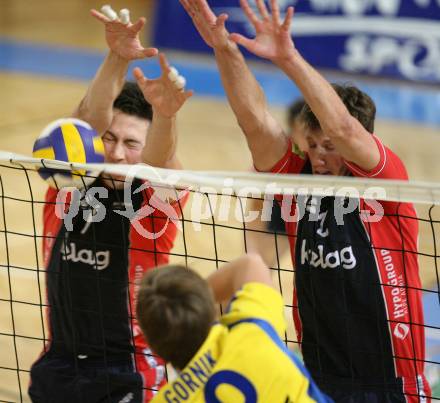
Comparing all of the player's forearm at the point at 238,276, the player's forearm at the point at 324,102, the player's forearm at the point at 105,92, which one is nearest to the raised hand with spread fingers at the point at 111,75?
the player's forearm at the point at 105,92

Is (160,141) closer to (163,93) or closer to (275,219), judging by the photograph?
(163,93)

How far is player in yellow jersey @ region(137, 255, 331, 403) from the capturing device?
246 cm

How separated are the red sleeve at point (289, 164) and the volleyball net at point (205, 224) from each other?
113 mm

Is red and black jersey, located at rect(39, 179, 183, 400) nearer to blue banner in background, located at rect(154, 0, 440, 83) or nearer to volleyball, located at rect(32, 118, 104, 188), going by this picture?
volleyball, located at rect(32, 118, 104, 188)

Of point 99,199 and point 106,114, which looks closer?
point 99,199

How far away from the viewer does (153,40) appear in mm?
12117

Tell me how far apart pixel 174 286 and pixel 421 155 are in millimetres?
6690

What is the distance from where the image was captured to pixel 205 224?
4.02 metres

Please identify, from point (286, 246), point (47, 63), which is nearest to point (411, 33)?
point (47, 63)

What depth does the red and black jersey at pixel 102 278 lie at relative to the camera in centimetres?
382

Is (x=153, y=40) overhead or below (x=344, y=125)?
overhead

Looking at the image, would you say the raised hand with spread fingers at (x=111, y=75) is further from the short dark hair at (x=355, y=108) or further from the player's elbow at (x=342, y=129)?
the player's elbow at (x=342, y=129)

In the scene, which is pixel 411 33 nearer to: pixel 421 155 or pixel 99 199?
pixel 421 155

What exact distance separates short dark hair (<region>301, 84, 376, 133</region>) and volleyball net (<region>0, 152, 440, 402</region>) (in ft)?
1.03
